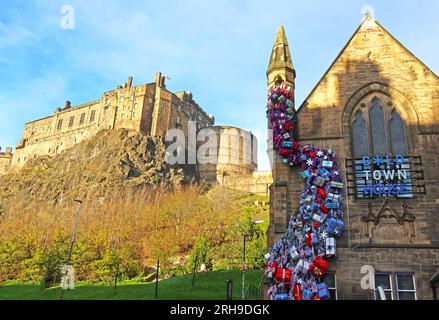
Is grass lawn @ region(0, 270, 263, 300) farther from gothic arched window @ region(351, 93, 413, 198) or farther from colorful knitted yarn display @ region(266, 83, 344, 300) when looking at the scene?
gothic arched window @ region(351, 93, 413, 198)

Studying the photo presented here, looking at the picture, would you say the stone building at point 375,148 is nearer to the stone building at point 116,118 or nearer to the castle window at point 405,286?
the castle window at point 405,286

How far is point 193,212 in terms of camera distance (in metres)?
59.0

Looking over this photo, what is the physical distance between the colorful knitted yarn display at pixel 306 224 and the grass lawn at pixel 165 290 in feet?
30.2

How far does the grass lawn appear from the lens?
24859 millimetres

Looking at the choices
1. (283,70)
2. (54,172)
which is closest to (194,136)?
(54,172)

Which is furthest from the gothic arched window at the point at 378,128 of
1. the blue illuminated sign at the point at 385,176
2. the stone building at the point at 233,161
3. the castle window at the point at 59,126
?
the castle window at the point at 59,126

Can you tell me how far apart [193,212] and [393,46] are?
44511mm

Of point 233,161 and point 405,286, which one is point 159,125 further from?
point 405,286

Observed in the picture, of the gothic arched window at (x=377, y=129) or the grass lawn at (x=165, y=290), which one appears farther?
the grass lawn at (x=165, y=290)

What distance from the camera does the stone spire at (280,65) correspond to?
1838cm

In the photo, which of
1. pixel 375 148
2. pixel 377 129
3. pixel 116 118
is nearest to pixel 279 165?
pixel 375 148

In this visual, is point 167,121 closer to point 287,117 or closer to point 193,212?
point 193,212

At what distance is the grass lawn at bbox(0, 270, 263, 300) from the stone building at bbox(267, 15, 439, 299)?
399 inches

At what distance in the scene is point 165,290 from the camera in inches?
1068
